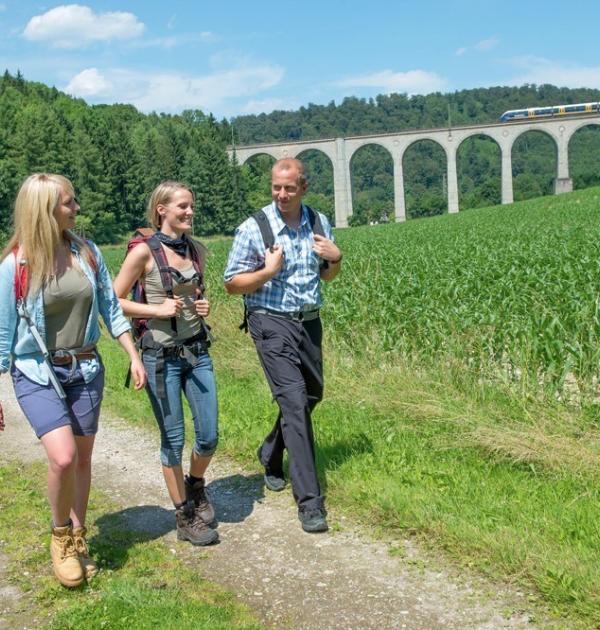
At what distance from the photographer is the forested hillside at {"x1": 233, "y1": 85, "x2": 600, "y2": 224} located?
11256 centimetres

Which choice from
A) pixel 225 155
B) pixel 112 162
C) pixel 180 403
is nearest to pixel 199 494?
pixel 180 403

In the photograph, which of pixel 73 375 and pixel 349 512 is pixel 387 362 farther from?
pixel 73 375

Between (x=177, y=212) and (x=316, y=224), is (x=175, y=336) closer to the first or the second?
(x=177, y=212)

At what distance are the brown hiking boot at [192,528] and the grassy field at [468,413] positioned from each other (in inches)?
33.5

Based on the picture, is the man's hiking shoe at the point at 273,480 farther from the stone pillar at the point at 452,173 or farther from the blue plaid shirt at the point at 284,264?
the stone pillar at the point at 452,173

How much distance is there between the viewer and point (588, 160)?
12025cm

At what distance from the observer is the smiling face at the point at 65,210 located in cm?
368

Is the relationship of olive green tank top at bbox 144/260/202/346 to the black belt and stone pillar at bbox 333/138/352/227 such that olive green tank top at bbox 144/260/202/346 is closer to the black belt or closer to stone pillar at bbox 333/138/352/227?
the black belt

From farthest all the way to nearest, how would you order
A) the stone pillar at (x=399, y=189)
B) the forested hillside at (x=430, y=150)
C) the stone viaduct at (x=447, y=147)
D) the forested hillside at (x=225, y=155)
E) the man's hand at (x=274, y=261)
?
the forested hillside at (x=430, y=150) → the stone pillar at (x=399, y=189) → the stone viaduct at (x=447, y=147) → the forested hillside at (x=225, y=155) → the man's hand at (x=274, y=261)

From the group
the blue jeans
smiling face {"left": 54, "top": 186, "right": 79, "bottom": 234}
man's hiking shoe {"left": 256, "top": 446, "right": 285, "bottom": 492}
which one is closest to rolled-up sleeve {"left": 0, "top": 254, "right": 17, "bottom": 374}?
smiling face {"left": 54, "top": 186, "right": 79, "bottom": 234}

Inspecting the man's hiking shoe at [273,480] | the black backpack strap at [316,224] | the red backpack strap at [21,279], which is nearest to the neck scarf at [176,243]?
the black backpack strap at [316,224]

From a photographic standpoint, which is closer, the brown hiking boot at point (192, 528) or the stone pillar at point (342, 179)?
the brown hiking boot at point (192, 528)

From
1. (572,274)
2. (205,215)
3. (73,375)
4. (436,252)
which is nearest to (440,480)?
(73,375)

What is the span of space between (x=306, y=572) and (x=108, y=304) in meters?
1.70
